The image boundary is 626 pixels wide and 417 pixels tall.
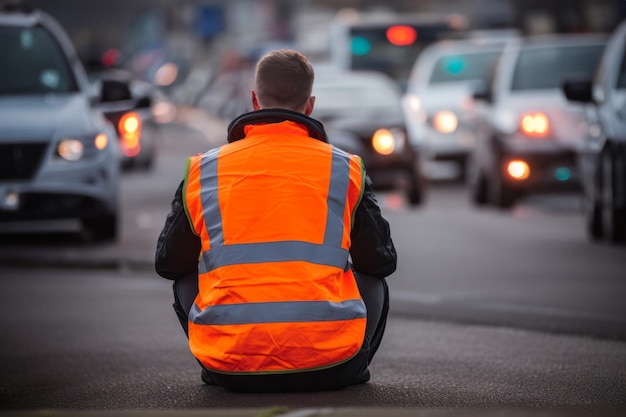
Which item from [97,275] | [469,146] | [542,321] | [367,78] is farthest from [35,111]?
[469,146]

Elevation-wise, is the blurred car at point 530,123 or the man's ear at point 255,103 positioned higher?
the man's ear at point 255,103

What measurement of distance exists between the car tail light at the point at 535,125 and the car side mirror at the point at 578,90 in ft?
11.1

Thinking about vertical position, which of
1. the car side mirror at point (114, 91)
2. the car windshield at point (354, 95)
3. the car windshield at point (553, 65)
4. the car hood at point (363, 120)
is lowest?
the car hood at point (363, 120)

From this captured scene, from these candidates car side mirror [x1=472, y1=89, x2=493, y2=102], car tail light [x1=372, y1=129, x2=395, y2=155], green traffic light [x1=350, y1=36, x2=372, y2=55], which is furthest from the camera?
green traffic light [x1=350, y1=36, x2=372, y2=55]

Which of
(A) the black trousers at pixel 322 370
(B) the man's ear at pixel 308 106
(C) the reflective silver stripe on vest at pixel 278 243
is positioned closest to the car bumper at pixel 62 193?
(A) the black trousers at pixel 322 370

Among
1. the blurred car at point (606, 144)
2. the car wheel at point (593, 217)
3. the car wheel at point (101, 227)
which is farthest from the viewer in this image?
the car wheel at point (101, 227)

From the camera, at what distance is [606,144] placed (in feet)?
43.7

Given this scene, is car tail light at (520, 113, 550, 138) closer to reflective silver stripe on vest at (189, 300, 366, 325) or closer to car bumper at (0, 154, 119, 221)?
car bumper at (0, 154, 119, 221)

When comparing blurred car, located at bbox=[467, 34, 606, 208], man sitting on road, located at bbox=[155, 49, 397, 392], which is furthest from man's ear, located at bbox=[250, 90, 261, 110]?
blurred car, located at bbox=[467, 34, 606, 208]

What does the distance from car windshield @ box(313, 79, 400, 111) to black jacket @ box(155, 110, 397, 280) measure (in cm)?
1283

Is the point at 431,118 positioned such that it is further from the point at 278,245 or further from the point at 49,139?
the point at 278,245

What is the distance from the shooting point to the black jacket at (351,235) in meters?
5.72

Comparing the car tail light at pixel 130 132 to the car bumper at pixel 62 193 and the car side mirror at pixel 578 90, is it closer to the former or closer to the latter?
the car bumper at pixel 62 193

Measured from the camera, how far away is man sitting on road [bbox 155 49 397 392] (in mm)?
5508
